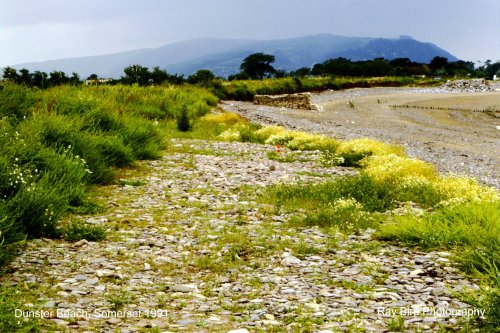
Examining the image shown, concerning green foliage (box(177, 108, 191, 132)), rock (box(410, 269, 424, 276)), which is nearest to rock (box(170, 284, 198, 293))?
rock (box(410, 269, 424, 276))

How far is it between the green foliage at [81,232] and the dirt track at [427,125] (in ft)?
49.2

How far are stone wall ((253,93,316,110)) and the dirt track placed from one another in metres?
2.67

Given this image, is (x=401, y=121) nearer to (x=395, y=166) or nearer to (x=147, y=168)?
(x=395, y=166)

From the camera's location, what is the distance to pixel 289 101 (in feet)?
204

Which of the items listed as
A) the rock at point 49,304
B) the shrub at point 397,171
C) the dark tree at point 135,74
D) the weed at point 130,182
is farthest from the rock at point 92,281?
the dark tree at point 135,74

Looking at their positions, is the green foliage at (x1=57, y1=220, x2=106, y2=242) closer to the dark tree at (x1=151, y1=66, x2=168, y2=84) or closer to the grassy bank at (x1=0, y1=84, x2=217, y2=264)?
the grassy bank at (x1=0, y1=84, x2=217, y2=264)

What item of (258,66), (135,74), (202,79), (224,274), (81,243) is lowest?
(224,274)

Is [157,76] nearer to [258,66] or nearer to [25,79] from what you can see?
[25,79]

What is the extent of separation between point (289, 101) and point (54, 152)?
169ft

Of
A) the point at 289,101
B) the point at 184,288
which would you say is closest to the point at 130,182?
the point at 184,288

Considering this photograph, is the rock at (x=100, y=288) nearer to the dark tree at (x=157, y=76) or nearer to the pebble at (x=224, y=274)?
the pebble at (x=224, y=274)

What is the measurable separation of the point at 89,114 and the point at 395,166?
11991mm

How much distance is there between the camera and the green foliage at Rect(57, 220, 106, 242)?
947 cm

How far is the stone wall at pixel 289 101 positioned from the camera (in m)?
60.0
